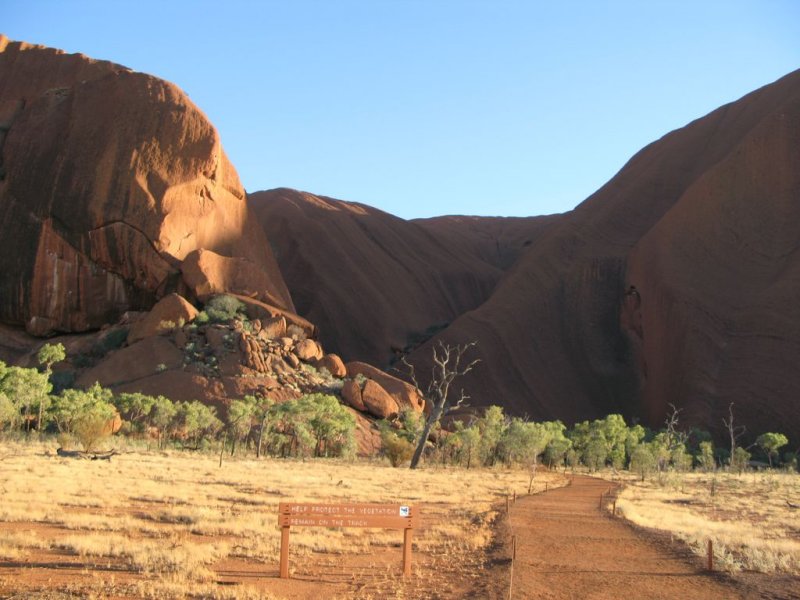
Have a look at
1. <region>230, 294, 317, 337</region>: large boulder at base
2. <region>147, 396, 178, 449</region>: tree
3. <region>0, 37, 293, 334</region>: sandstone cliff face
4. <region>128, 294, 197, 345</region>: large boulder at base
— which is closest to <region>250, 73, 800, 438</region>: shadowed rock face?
<region>230, 294, 317, 337</region>: large boulder at base

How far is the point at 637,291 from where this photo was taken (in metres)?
79.2

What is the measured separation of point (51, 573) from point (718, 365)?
204 feet

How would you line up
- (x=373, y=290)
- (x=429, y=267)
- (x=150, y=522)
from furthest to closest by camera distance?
(x=429, y=267)
(x=373, y=290)
(x=150, y=522)

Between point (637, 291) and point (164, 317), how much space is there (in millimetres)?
46882

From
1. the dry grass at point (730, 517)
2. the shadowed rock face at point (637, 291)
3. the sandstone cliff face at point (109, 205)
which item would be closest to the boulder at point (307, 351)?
the sandstone cliff face at point (109, 205)

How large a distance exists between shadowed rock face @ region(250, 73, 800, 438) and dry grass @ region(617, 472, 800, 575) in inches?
1164

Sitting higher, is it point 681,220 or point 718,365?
point 681,220

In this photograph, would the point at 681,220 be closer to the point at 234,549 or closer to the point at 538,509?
the point at 538,509

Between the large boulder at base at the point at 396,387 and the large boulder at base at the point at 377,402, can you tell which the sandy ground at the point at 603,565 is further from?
the large boulder at base at the point at 396,387

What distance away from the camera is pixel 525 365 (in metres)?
76.1

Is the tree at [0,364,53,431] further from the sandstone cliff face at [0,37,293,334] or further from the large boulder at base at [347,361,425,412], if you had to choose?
the large boulder at base at [347,361,425,412]

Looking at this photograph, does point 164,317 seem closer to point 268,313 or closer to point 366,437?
point 268,313

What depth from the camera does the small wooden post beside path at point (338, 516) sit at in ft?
32.0

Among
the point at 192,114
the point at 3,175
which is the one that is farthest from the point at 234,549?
the point at 3,175
